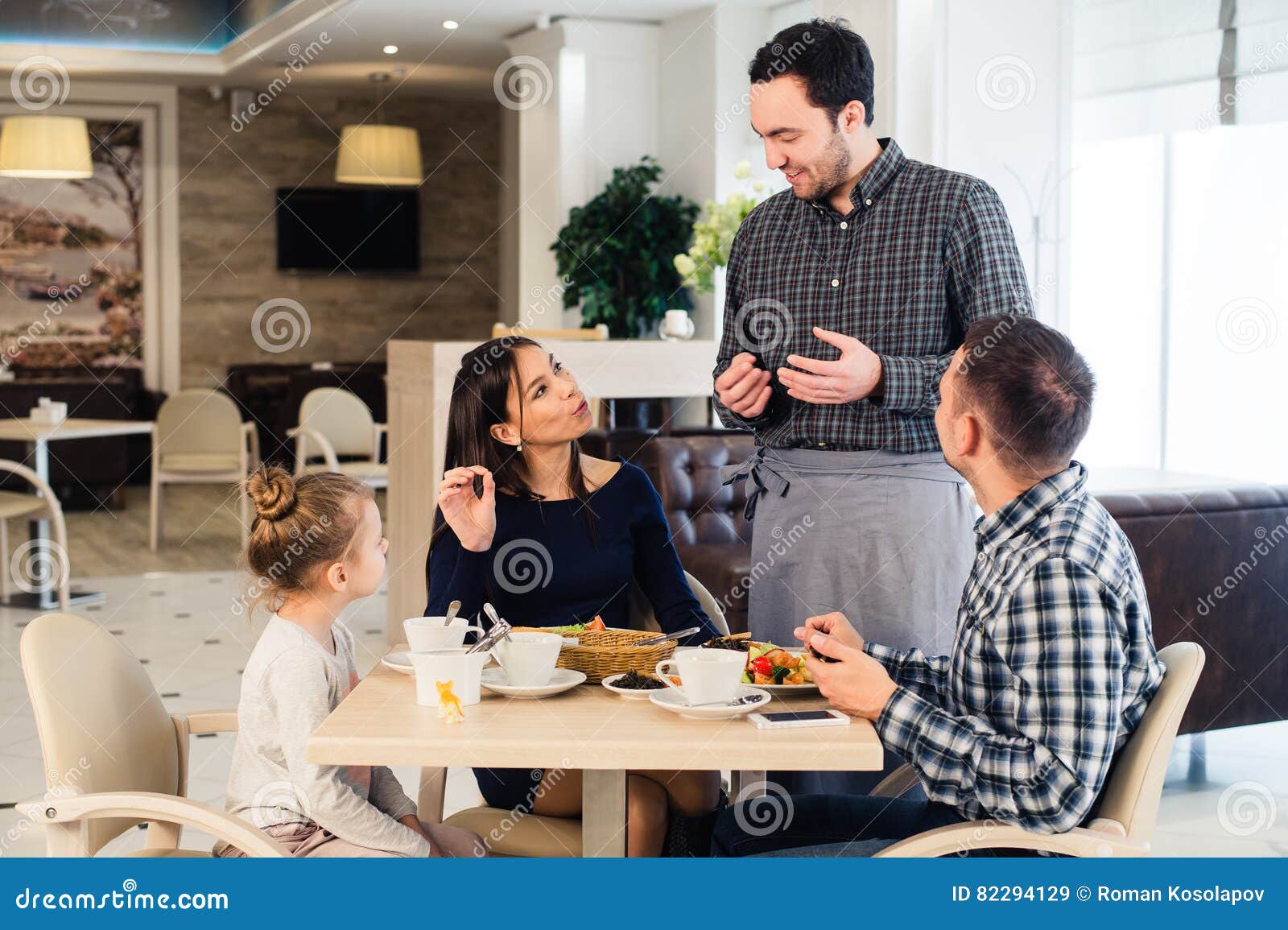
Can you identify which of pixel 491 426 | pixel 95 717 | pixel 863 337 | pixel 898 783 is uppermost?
pixel 863 337

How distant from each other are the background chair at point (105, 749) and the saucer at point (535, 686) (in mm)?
338

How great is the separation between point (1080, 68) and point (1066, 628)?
491cm

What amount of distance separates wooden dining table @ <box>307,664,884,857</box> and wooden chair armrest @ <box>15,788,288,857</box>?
0.15 m

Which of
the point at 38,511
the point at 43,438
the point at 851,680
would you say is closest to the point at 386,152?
the point at 43,438

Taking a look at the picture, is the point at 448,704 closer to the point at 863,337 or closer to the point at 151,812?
the point at 151,812

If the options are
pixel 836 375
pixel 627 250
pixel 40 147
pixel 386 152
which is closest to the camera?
pixel 836 375

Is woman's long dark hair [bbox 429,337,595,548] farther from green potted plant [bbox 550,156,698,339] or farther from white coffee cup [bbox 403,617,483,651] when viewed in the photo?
green potted plant [bbox 550,156,698,339]

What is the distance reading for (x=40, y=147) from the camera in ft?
27.5

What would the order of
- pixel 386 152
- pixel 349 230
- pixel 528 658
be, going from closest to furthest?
pixel 528 658, pixel 386 152, pixel 349 230

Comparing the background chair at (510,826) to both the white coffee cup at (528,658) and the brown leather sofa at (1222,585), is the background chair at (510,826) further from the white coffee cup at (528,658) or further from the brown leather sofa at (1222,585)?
the brown leather sofa at (1222,585)

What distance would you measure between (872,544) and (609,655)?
0.64m

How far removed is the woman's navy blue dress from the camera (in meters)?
2.35

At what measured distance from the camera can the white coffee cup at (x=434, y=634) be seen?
1807 mm

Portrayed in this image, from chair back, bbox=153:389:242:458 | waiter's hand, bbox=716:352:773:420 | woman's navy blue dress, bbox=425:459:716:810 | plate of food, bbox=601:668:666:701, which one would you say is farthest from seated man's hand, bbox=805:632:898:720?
chair back, bbox=153:389:242:458
